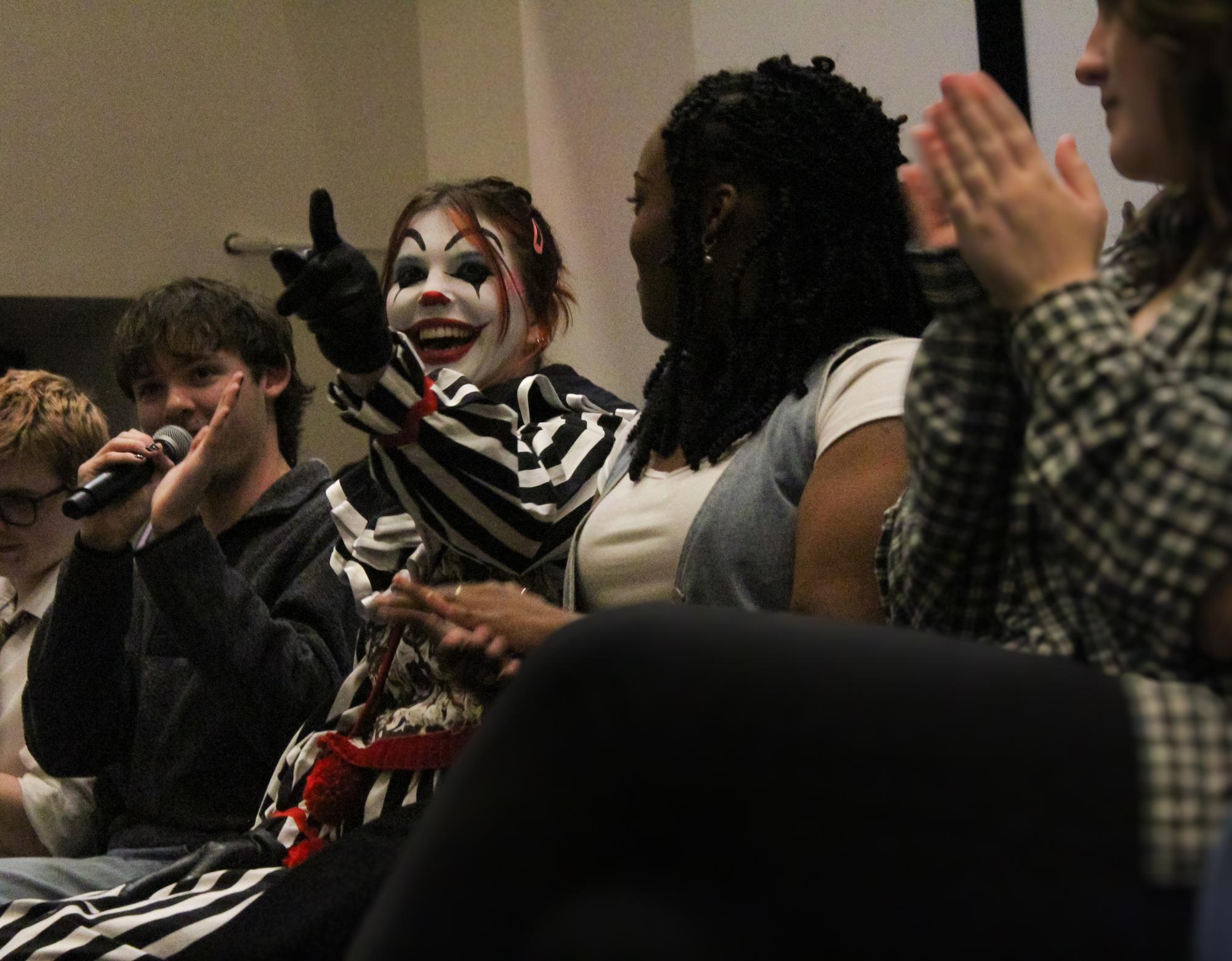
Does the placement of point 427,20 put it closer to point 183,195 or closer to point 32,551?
point 183,195

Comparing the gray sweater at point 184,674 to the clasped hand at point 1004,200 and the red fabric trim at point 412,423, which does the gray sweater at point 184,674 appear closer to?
the red fabric trim at point 412,423

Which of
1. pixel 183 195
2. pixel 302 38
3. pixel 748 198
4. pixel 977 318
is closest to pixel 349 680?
pixel 748 198

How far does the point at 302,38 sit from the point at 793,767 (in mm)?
2783

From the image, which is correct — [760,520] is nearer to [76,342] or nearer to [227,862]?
[227,862]

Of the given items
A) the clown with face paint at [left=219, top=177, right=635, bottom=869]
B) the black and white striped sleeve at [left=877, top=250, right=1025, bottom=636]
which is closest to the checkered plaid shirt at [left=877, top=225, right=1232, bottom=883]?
the black and white striped sleeve at [left=877, top=250, right=1025, bottom=636]

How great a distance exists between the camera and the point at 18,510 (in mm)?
1818

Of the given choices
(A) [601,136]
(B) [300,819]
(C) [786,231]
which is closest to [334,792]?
(B) [300,819]

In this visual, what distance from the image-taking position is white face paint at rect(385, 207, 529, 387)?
1504mm

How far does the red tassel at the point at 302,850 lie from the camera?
1223 millimetres

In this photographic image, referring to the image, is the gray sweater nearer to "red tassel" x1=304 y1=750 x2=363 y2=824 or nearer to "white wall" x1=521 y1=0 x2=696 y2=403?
"red tassel" x1=304 y1=750 x2=363 y2=824

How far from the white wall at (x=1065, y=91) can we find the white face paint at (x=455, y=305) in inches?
28.3

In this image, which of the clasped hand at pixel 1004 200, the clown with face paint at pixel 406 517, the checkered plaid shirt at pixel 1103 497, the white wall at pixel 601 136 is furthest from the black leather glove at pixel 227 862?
the white wall at pixel 601 136

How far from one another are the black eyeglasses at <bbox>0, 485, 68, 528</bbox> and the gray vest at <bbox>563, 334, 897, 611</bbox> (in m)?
1.06

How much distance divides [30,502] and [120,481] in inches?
18.4
